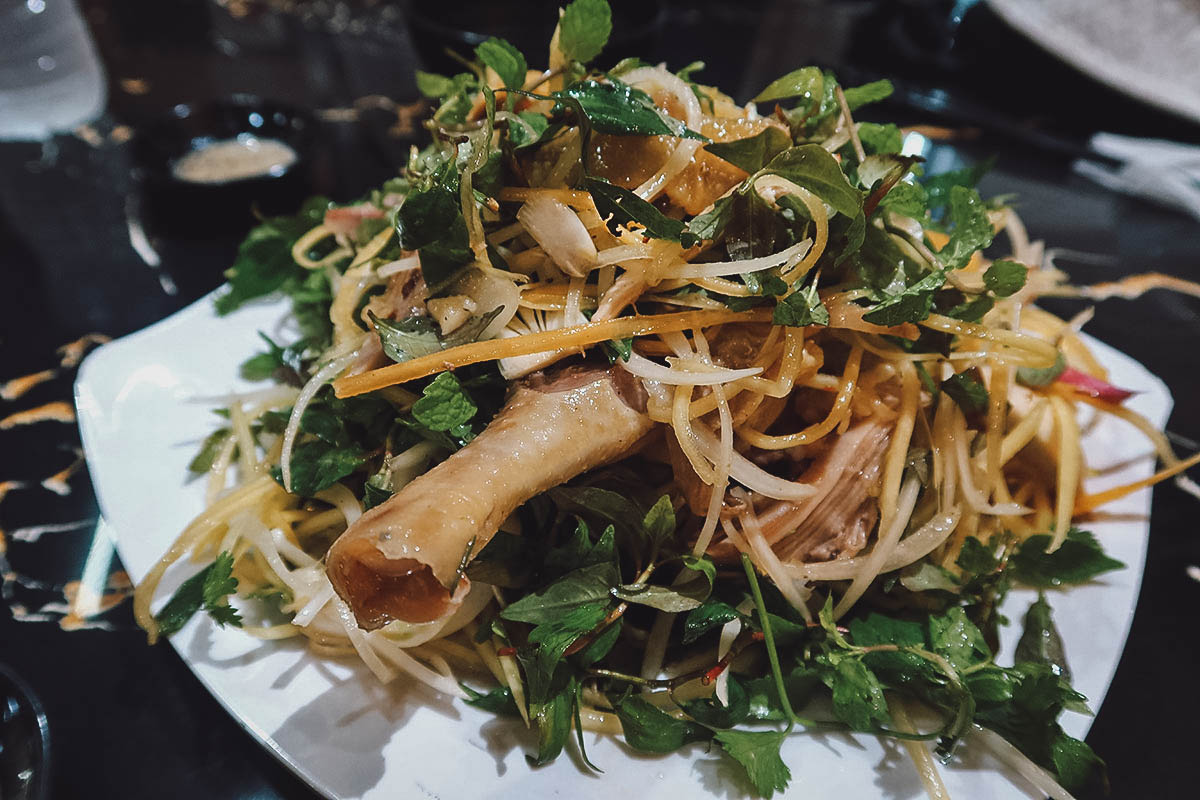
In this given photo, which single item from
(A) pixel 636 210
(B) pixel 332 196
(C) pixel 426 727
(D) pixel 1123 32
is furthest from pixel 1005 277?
(D) pixel 1123 32

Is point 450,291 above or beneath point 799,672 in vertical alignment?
above

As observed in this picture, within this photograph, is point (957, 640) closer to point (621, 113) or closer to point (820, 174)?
point (820, 174)

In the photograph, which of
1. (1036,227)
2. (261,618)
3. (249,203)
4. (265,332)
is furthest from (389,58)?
(261,618)

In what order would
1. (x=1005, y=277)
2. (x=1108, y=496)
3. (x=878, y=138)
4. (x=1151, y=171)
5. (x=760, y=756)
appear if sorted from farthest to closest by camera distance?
1. (x=1151, y=171)
2. (x=1108, y=496)
3. (x=878, y=138)
4. (x=1005, y=277)
5. (x=760, y=756)

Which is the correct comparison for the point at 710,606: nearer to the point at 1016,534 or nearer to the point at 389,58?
the point at 1016,534

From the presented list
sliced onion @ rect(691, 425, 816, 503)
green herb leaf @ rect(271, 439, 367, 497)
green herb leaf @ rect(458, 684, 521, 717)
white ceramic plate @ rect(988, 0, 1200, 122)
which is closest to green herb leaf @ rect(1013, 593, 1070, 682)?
sliced onion @ rect(691, 425, 816, 503)

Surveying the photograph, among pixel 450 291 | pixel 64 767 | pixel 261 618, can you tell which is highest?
pixel 450 291
